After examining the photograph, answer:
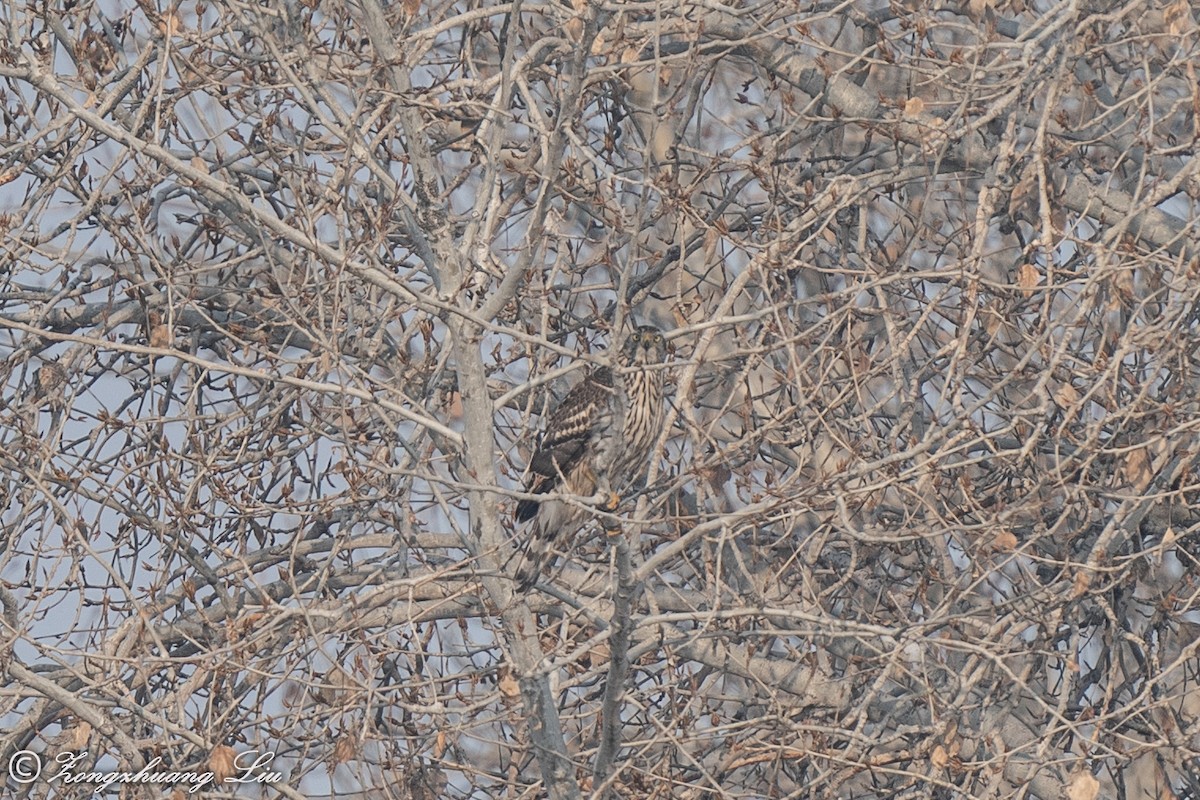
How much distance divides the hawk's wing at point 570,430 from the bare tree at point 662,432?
0.54 ft

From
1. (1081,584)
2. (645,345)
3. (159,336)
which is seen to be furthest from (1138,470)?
(159,336)

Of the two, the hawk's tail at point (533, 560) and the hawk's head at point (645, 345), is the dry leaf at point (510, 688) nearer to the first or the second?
the hawk's tail at point (533, 560)

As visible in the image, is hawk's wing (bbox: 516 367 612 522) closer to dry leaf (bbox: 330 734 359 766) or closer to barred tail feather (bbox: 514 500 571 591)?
barred tail feather (bbox: 514 500 571 591)

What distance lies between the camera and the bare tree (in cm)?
597

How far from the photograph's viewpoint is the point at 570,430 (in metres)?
7.63

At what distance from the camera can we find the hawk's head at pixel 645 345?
6.93m

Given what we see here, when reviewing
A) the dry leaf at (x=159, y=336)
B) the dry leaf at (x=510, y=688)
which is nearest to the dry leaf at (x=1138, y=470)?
the dry leaf at (x=510, y=688)

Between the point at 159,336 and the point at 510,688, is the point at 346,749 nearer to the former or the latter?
the point at 510,688

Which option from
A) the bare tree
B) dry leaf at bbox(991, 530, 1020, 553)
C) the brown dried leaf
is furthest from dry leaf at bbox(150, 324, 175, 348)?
the brown dried leaf

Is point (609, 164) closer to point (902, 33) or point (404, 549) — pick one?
point (902, 33)

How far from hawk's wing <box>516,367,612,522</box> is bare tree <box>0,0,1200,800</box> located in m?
0.16

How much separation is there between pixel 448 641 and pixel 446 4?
120 inches

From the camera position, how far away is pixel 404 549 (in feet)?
23.6

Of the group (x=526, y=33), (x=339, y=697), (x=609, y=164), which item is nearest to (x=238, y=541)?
(x=339, y=697)
